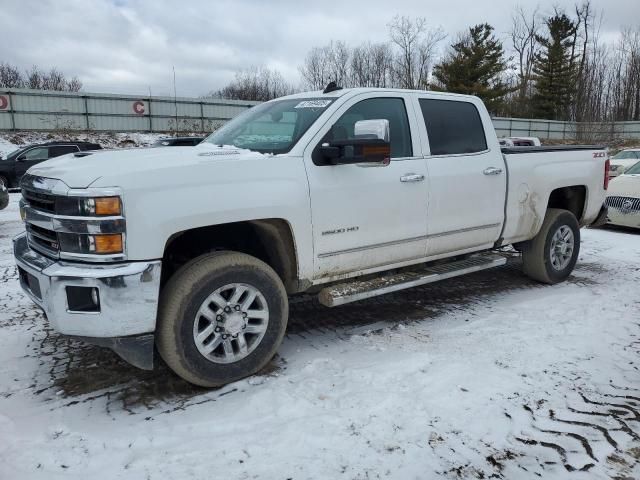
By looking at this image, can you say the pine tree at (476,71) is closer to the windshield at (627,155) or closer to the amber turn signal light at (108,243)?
the windshield at (627,155)

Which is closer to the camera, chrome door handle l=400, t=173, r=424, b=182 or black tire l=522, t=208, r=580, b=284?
chrome door handle l=400, t=173, r=424, b=182

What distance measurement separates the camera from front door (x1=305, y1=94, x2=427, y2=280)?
3701 mm

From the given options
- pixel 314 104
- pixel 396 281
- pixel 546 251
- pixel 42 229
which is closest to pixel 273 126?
pixel 314 104

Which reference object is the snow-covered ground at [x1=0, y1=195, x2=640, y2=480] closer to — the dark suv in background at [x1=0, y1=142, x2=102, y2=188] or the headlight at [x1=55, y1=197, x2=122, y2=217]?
the headlight at [x1=55, y1=197, x2=122, y2=217]

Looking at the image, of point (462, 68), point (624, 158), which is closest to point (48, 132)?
point (624, 158)

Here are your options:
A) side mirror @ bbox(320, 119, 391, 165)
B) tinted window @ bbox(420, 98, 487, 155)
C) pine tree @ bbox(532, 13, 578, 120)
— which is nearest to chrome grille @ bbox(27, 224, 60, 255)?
side mirror @ bbox(320, 119, 391, 165)

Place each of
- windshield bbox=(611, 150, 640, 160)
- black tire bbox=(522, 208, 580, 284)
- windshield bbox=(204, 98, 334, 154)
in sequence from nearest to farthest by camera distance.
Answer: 1. windshield bbox=(204, 98, 334, 154)
2. black tire bbox=(522, 208, 580, 284)
3. windshield bbox=(611, 150, 640, 160)

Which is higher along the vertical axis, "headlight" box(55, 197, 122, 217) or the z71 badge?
"headlight" box(55, 197, 122, 217)

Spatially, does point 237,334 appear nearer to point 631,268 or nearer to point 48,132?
point 631,268

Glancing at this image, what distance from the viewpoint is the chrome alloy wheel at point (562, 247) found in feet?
18.8

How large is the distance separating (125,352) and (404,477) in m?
1.72

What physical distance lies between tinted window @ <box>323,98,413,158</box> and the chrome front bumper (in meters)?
1.82

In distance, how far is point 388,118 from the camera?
4289 millimetres

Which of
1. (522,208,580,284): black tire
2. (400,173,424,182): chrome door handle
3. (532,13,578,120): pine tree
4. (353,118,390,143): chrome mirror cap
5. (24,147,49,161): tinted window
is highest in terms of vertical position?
(532,13,578,120): pine tree
